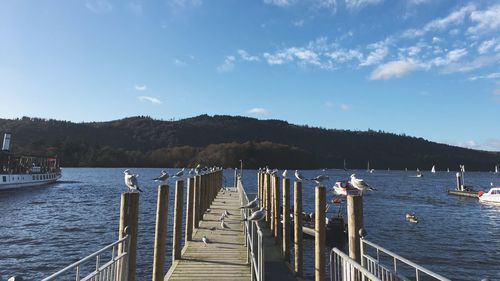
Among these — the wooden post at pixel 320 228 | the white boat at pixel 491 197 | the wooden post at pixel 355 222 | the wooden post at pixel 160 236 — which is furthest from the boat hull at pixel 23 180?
the white boat at pixel 491 197

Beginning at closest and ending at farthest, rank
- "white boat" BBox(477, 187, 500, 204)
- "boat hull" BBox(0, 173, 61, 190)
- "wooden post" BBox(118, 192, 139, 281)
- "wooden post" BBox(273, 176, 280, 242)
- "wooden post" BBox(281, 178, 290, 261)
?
"wooden post" BBox(118, 192, 139, 281), "wooden post" BBox(281, 178, 290, 261), "wooden post" BBox(273, 176, 280, 242), "white boat" BBox(477, 187, 500, 204), "boat hull" BBox(0, 173, 61, 190)

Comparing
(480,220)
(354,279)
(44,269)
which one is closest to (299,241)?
(354,279)

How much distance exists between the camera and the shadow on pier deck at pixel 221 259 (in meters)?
11.5

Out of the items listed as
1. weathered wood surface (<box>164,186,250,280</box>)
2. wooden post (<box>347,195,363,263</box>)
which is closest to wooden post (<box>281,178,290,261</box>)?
weathered wood surface (<box>164,186,250,280</box>)

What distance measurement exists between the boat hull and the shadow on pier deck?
60824mm

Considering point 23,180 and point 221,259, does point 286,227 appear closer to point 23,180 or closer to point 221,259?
point 221,259

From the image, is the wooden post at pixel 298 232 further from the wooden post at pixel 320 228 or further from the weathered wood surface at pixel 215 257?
the wooden post at pixel 320 228

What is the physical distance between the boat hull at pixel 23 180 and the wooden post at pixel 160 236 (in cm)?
6712

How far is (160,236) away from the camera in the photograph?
34.9ft

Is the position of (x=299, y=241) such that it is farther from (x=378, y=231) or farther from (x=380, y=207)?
(x=380, y=207)

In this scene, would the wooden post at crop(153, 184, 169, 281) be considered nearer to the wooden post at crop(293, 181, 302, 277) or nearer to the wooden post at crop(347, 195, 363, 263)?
the wooden post at crop(347, 195, 363, 263)

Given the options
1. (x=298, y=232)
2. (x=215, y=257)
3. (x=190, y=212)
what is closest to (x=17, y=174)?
(x=190, y=212)

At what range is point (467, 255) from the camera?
2681 centimetres

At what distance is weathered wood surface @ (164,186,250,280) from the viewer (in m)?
11.5
